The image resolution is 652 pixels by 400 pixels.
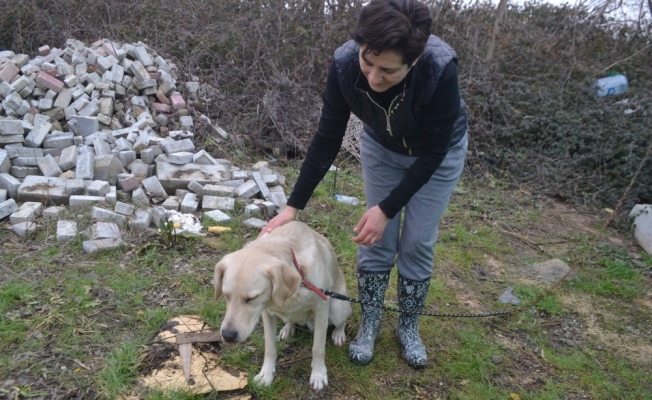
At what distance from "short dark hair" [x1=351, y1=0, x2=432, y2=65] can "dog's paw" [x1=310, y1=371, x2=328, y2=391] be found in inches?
80.4

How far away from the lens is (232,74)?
852 cm

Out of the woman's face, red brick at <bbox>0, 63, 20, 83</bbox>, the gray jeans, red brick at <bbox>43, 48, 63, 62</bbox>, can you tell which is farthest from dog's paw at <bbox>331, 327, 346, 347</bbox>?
red brick at <bbox>43, 48, 63, 62</bbox>

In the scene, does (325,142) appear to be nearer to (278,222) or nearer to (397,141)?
(397,141)

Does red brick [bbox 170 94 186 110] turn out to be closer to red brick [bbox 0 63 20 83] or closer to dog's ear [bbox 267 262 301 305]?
red brick [bbox 0 63 20 83]

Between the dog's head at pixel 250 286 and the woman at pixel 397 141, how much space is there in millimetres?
471

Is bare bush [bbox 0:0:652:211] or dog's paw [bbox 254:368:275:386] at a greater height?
bare bush [bbox 0:0:652:211]

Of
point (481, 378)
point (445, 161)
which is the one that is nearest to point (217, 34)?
point (445, 161)

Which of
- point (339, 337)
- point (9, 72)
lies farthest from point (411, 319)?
point (9, 72)

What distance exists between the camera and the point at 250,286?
258cm

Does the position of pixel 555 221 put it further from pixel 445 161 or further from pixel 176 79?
pixel 176 79

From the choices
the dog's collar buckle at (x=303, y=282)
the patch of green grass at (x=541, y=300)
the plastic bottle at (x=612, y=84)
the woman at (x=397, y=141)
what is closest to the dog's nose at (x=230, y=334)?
the dog's collar buckle at (x=303, y=282)

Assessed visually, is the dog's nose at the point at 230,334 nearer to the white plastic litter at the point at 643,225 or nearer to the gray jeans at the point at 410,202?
the gray jeans at the point at 410,202

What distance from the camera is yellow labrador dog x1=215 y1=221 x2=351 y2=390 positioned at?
260 centimetres

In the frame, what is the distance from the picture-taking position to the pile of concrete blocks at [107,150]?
16.7ft
